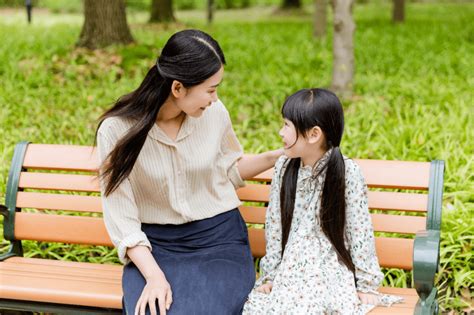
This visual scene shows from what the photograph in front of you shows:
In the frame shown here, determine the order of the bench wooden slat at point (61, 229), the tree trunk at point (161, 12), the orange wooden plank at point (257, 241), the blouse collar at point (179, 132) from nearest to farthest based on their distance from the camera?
the blouse collar at point (179, 132) → the orange wooden plank at point (257, 241) → the bench wooden slat at point (61, 229) → the tree trunk at point (161, 12)

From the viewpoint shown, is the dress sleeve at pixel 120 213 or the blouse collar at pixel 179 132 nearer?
the dress sleeve at pixel 120 213

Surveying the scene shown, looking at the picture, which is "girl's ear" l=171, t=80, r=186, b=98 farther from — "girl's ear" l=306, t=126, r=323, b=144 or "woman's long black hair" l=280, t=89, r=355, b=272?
"girl's ear" l=306, t=126, r=323, b=144

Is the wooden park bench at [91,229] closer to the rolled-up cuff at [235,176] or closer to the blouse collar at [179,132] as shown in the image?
the rolled-up cuff at [235,176]

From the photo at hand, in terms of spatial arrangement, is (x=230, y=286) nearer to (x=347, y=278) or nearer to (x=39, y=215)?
(x=347, y=278)

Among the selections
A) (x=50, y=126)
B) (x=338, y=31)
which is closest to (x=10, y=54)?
(x=50, y=126)

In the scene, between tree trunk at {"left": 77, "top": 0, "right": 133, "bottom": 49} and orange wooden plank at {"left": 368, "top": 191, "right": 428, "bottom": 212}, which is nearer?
orange wooden plank at {"left": 368, "top": 191, "right": 428, "bottom": 212}

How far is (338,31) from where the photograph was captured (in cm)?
670

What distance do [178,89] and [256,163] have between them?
0.59 meters

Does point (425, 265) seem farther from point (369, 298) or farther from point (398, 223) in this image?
point (398, 223)

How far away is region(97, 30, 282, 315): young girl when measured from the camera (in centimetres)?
281

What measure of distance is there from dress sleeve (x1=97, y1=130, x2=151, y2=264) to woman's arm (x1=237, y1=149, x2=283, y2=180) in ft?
1.87

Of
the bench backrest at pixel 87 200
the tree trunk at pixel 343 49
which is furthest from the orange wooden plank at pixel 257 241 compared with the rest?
the tree trunk at pixel 343 49

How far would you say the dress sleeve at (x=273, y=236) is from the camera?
119 inches

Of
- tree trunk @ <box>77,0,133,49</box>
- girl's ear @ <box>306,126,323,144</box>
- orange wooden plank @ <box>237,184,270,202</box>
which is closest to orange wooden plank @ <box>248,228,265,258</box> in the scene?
orange wooden plank @ <box>237,184,270,202</box>
